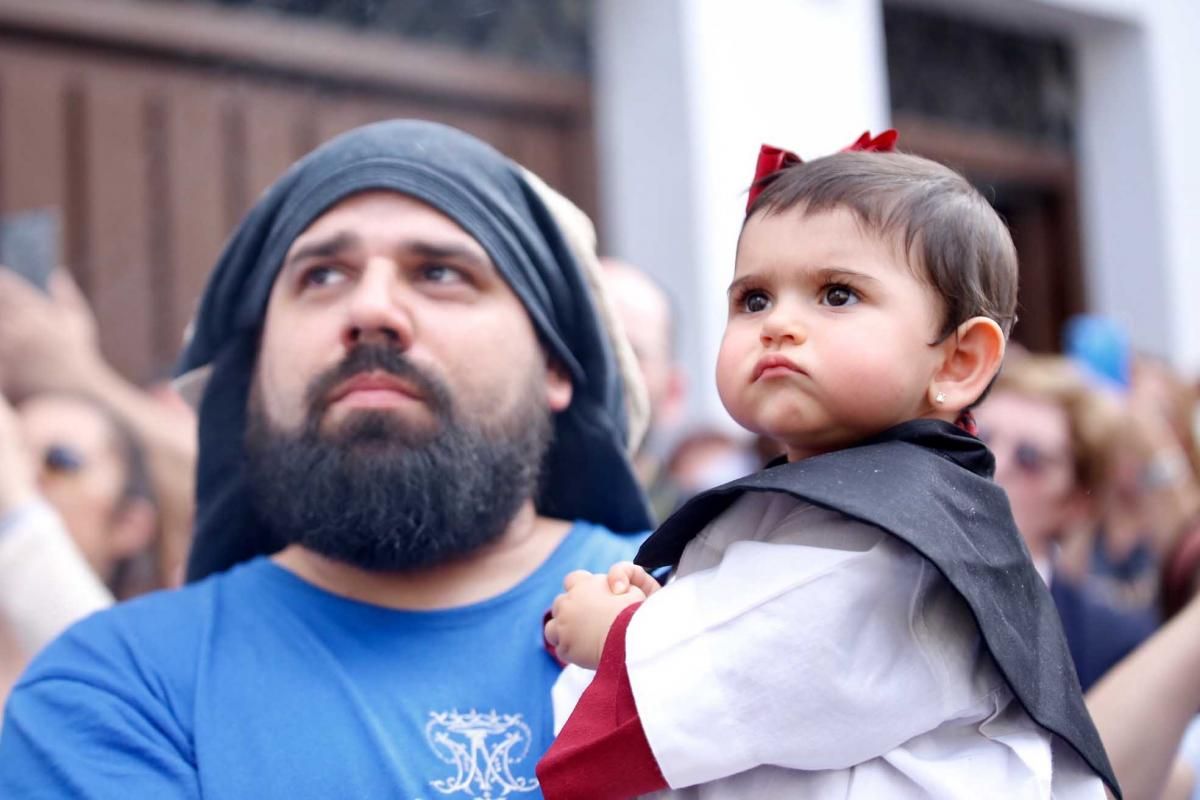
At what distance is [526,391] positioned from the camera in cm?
223

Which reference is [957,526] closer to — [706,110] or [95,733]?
[95,733]

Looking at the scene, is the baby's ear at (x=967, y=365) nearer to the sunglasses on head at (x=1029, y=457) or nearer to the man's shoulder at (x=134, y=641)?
the man's shoulder at (x=134, y=641)

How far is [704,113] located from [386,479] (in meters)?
3.16

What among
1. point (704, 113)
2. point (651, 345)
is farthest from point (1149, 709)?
point (704, 113)

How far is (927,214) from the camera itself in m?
1.53

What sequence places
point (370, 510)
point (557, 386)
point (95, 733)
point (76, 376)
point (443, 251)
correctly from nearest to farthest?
point (95, 733), point (370, 510), point (443, 251), point (557, 386), point (76, 376)

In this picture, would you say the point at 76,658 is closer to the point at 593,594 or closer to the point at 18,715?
the point at 18,715

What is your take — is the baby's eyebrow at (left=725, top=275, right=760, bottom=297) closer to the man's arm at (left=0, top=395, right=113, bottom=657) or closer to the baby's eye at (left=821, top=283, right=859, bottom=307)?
the baby's eye at (left=821, top=283, right=859, bottom=307)

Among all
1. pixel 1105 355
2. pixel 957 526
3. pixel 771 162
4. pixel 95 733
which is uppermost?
pixel 771 162

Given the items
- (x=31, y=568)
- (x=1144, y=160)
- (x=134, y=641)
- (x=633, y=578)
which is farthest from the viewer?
(x=1144, y=160)

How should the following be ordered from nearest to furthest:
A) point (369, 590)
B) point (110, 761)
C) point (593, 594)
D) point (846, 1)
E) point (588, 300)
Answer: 1. point (593, 594)
2. point (110, 761)
3. point (369, 590)
4. point (588, 300)
5. point (846, 1)

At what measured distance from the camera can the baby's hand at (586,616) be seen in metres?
1.55

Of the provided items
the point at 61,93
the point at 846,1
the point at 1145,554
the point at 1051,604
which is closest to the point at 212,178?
the point at 61,93

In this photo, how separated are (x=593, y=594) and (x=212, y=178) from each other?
3.30 m
